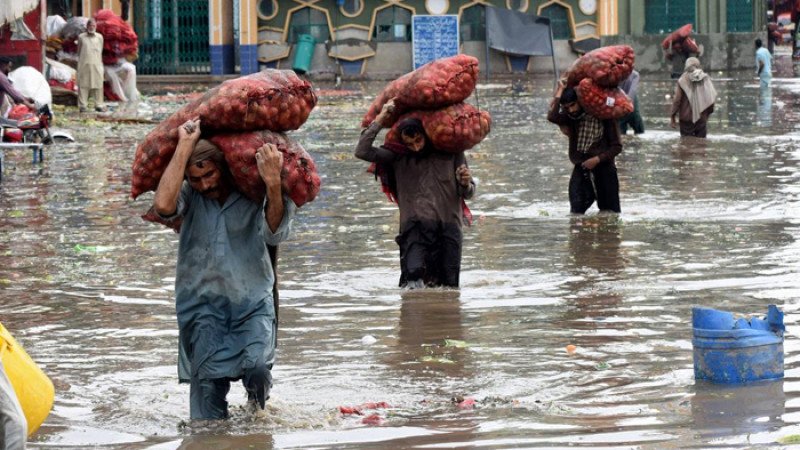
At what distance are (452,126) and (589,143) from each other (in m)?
A: 3.97

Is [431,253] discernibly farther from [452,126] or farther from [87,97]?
[87,97]

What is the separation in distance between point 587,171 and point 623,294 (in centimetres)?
389

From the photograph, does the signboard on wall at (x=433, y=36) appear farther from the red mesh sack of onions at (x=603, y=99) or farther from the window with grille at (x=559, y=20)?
the red mesh sack of onions at (x=603, y=99)

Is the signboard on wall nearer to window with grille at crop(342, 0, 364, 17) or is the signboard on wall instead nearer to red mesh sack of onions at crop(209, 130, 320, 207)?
window with grille at crop(342, 0, 364, 17)

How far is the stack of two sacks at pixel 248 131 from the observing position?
654 cm

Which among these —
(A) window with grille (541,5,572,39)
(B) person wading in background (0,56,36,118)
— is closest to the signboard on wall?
(A) window with grille (541,5,572,39)

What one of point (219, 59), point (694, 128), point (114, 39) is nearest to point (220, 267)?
point (694, 128)

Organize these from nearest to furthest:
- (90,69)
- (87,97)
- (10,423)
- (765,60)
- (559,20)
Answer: (10,423) → (90,69) → (87,97) → (765,60) → (559,20)

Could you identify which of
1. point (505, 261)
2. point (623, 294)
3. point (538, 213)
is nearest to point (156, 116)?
point (538, 213)

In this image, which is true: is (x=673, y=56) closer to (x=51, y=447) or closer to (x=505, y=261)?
(x=505, y=261)

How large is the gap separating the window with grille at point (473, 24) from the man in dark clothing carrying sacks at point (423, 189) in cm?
3436

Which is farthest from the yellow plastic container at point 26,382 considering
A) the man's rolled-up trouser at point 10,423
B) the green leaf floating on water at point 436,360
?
the green leaf floating on water at point 436,360

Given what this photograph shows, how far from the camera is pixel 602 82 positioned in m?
13.0

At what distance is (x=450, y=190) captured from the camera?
32.6ft
